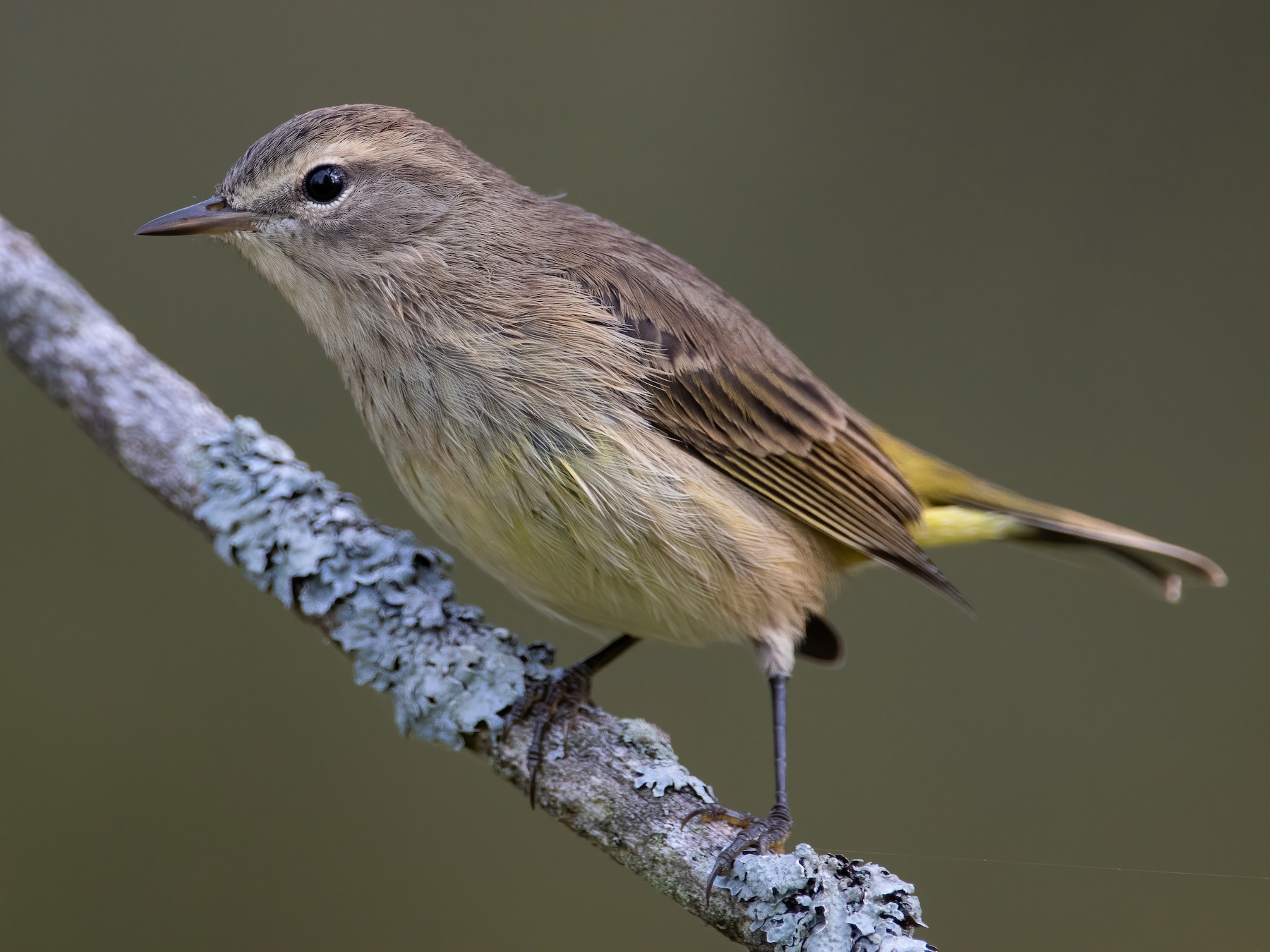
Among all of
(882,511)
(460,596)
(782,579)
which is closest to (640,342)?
(782,579)

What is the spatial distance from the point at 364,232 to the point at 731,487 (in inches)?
40.5

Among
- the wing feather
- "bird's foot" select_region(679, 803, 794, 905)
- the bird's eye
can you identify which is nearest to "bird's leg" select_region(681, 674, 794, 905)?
"bird's foot" select_region(679, 803, 794, 905)

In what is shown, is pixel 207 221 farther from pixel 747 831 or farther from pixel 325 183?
pixel 747 831

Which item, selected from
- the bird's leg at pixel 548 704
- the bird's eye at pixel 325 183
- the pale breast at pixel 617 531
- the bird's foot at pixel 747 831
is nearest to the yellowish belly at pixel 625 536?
the pale breast at pixel 617 531

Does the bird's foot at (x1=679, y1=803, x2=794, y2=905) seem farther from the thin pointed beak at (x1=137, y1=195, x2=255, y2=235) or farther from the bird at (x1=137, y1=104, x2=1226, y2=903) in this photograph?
the thin pointed beak at (x1=137, y1=195, x2=255, y2=235)

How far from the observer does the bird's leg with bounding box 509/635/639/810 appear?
229cm

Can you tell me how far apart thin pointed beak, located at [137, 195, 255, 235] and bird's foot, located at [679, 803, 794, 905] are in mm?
1618

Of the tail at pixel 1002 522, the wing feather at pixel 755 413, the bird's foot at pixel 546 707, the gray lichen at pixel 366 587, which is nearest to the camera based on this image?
the bird's foot at pixel 546 707

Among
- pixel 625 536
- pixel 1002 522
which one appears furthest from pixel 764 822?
pixel 1002 522

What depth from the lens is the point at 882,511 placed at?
2881 mm

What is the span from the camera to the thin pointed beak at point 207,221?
249 centimetres

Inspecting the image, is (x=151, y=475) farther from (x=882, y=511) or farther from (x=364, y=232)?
(x=882, y=511)

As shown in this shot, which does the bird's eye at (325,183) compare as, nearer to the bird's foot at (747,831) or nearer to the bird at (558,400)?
the bird at (558,400)

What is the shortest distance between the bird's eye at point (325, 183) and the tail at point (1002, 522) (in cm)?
158
